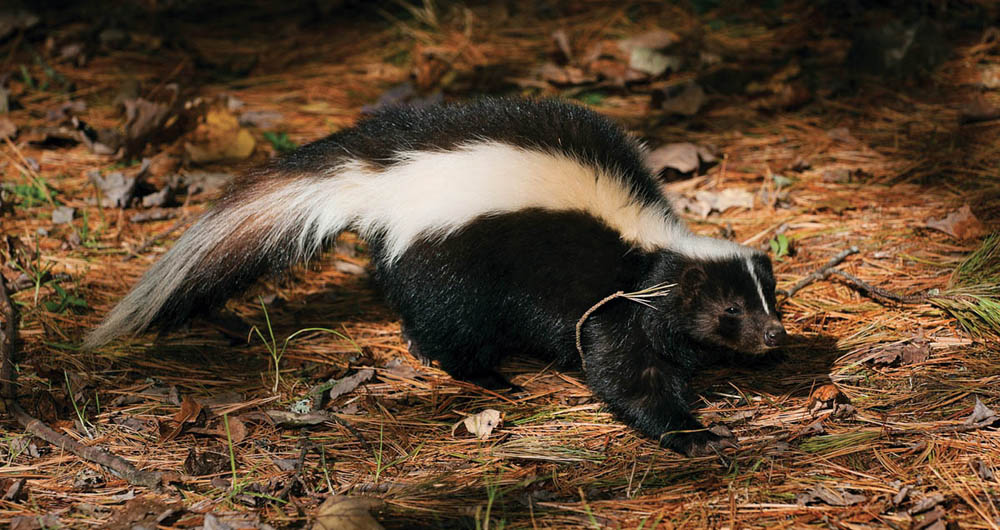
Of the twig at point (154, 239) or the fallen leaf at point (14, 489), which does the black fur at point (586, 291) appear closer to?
the twig at point (154, 239)

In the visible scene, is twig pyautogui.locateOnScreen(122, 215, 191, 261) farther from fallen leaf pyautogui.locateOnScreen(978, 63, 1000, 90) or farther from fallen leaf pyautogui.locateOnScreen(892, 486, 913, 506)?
fallen leaf pyautogui.locateOnScreen(978, 63, 1000, 90)

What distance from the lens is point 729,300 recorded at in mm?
3500

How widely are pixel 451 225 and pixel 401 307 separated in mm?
507

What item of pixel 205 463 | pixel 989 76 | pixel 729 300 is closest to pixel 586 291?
pixel 729 300

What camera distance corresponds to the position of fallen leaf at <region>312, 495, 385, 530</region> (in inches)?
103

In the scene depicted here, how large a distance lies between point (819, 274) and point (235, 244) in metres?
2.61

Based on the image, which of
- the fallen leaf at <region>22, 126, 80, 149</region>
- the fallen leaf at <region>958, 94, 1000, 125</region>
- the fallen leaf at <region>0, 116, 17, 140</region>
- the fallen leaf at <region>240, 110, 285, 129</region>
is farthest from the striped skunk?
the fallen leaf at <region>958, 94, 1000, 125</region>

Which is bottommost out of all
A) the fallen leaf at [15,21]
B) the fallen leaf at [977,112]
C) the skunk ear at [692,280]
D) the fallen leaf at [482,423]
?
the fallen leaf at [482,423]

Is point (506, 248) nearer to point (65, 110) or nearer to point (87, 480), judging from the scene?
point (87, 480)

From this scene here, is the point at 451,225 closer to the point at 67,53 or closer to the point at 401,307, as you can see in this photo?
the point at 401,307

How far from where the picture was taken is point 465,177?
3.51m

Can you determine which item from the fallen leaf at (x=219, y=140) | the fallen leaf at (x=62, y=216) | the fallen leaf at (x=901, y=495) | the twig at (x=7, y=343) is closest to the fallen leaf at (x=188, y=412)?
the twig at (x=7, y=343)

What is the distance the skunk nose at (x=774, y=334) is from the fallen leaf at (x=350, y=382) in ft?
5.28

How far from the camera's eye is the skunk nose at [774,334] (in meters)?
3.34
